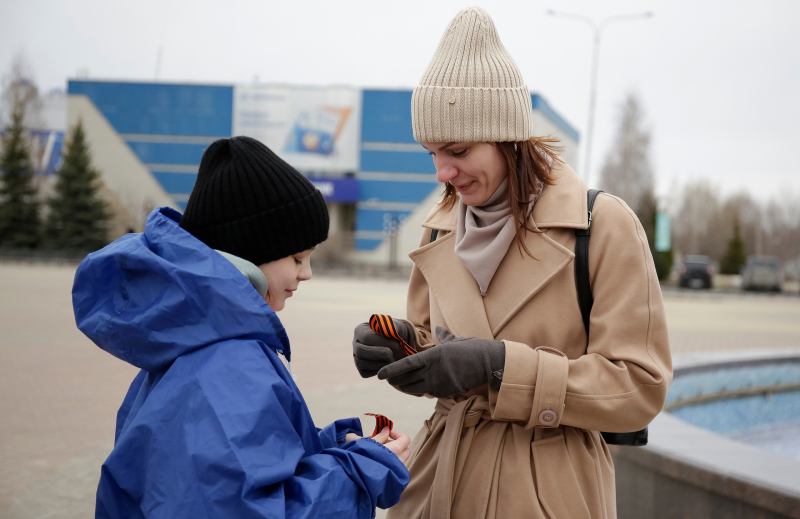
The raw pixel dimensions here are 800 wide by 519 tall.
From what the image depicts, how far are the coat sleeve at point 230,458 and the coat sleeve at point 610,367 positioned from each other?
39 cm

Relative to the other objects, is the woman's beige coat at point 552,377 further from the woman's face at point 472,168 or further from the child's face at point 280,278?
the child's face at point 280,278

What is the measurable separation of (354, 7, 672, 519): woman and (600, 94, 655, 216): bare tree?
44.2 m

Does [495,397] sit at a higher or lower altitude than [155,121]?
lower

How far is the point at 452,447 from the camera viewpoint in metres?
1.83

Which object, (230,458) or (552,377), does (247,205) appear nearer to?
(230,458)

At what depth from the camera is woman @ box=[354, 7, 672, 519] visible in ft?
5.47

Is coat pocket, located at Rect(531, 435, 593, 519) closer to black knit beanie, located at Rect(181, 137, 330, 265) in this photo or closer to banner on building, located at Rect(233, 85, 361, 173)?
black knit beanie, located at Rect(181, 137, 330, 265)

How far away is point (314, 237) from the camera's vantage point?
1.80m

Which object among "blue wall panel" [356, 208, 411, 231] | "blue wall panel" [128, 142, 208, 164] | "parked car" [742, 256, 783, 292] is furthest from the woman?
"blue wall panel" [128, 142, 208, 164]

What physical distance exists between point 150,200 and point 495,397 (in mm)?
43603

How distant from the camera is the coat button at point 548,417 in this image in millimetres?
1659

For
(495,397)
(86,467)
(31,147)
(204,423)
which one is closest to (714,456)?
(495,397)

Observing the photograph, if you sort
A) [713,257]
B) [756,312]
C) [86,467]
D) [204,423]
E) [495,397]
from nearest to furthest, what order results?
[204,423]
[495,397]
[86,467]
[756,312]
[713,257]

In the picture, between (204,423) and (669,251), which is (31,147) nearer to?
(669,251)
